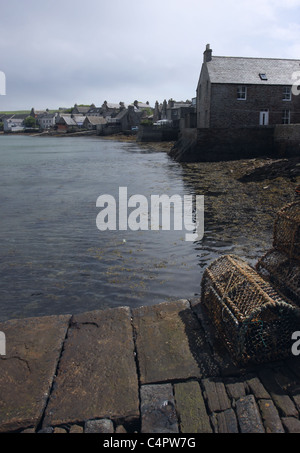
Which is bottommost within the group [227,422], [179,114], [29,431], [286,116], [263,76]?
[29,431]

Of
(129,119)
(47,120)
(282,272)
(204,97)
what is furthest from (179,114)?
(47,120)

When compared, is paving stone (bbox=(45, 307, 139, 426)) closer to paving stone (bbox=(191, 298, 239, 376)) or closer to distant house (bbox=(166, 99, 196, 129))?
paving stone (bbox=(191, 298, 239, 376))

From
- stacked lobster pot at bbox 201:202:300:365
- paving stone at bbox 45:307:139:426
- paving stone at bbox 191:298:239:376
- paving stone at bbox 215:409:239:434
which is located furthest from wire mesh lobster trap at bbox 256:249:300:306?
paving stone at bbox 45:307:139:426

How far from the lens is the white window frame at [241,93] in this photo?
3064 centimetres

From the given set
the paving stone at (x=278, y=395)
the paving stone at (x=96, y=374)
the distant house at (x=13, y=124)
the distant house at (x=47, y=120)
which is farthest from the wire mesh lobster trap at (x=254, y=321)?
the distant house at (x=13, y=124)

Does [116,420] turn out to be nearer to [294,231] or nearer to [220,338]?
[220,338]

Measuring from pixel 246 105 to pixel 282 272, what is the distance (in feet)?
96.1

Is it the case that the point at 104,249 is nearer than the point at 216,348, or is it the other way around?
the point at 216,348

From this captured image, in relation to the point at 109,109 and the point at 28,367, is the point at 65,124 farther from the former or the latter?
the point at 28,367

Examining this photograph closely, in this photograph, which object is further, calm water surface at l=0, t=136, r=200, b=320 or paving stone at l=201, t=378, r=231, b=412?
calm water surface at l=0, t=136, r=200, b=320

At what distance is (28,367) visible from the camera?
401 centimetres

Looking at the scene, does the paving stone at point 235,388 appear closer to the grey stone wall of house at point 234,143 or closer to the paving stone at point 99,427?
the paving stone at point 99,427

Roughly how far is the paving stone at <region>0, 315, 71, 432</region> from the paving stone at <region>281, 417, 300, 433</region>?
2359mm

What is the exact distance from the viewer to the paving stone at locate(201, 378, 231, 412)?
3.39m
